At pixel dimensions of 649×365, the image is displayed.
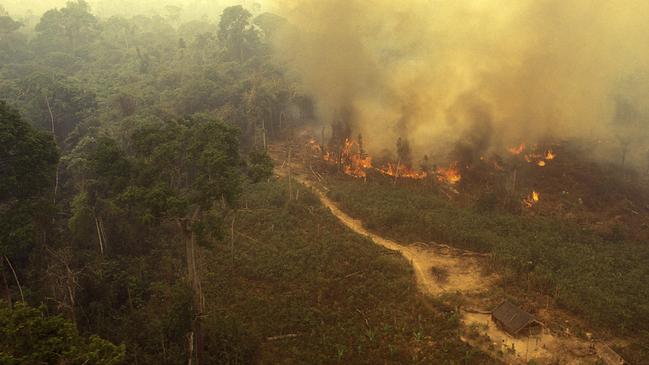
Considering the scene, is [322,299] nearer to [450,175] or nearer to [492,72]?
[450,175]

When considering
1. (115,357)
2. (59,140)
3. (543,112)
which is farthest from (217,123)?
(543,112)

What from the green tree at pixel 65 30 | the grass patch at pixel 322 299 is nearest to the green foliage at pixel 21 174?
the grass patch at pixel 322 299

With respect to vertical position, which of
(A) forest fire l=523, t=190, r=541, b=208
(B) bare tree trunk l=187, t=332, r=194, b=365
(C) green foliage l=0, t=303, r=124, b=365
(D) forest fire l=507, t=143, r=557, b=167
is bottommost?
(B) bare tree trunk l=187, t=332, r=194, b=365

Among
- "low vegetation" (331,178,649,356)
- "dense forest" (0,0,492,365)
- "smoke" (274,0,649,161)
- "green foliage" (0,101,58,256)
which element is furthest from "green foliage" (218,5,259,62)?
"green foliage" (0,101,58,256)

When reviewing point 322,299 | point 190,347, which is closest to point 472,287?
point 322,299

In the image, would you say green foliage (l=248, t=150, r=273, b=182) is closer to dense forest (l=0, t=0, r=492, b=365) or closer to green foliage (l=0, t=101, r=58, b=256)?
dense forest (l=0, t=0, r=492, b=365)

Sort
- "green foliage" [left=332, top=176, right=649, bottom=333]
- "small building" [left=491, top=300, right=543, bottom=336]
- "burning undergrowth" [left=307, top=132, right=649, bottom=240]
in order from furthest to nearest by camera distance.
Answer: "burning undergrowth" [left=307, top=132, right=649, bottom=240]
"green foliage" [left=332, top=176, right=649, bottom=333]
"small building" [left=491, top=300, right=543, bottom=336]
